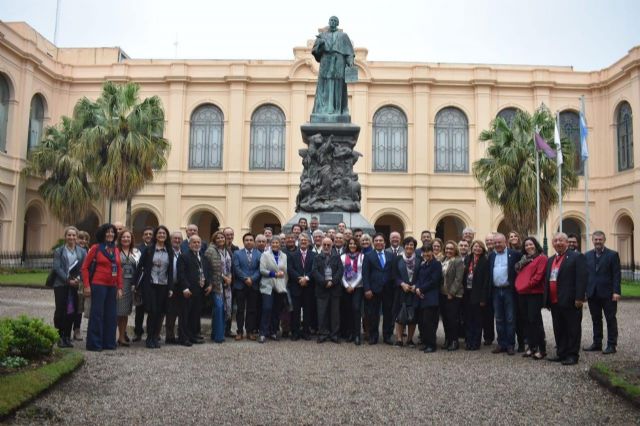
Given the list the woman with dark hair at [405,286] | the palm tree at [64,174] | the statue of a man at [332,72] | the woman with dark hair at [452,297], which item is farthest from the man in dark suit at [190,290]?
the palm tree at [64,174]

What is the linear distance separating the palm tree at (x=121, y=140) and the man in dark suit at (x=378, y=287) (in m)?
16.1

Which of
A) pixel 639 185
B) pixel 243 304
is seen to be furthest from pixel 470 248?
pixel 639 185

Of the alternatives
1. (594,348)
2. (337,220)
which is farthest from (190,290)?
(594,348)

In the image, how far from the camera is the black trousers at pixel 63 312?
8.13 meters

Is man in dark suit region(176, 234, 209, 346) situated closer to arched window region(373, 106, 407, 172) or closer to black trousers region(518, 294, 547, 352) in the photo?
black trousers region(518, 294, 547, 352)

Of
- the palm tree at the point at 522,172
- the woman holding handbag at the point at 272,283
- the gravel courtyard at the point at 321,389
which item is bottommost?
the gravel courtyard at the point at 321,389

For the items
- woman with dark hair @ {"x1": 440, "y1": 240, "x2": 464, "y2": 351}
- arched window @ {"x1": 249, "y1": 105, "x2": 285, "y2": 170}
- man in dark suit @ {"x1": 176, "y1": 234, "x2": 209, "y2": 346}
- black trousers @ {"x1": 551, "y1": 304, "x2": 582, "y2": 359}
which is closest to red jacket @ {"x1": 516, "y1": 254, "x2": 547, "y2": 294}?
black trousers @ {"x1": 551, "y1": 304, "x2": 582, "y2": 359}

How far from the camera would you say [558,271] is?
24.7 feet

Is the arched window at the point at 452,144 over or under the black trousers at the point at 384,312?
over

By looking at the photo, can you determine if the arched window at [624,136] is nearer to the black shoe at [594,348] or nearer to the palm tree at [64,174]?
the black shoe at [594,348]

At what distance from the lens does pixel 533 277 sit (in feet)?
25.8

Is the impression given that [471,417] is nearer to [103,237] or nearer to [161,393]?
[161,393]

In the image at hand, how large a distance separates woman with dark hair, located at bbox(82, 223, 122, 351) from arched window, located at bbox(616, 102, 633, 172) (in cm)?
2711

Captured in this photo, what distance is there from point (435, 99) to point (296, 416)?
91.4 ft
